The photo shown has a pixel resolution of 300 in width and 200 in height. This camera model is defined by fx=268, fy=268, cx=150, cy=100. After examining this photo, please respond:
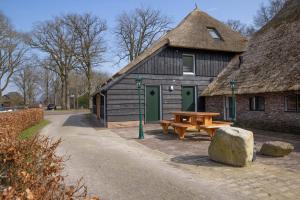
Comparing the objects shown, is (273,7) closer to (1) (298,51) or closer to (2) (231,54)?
(2) (231,54)

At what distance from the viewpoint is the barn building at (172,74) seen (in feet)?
54.8

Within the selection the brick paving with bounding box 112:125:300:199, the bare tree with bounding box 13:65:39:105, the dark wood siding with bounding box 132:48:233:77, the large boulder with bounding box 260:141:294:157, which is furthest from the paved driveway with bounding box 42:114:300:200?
the bare tree with bounding box 13:65:39:105

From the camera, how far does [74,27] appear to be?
40.4m

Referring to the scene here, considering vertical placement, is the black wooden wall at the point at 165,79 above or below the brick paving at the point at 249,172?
above

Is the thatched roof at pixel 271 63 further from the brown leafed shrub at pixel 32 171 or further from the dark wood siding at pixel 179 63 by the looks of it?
the brown leafed shrub at pixel 32 171

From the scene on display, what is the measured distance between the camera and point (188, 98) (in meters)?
18.7

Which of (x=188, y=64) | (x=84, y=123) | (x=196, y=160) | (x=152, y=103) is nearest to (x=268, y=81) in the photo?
(x=188, y=64)

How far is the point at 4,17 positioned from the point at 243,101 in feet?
115

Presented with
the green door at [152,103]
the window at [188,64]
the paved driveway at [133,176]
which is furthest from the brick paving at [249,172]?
the window at [188,64]

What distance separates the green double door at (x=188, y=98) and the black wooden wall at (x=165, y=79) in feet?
1.08

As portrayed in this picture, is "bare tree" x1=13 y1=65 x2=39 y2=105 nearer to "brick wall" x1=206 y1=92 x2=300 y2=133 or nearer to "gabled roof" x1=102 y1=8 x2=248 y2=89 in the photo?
"gabled roof" x1=102 y1=8 x2=248 y2=89

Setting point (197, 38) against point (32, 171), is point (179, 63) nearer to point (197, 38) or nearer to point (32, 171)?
point (197, 38)

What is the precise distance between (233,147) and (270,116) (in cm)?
772

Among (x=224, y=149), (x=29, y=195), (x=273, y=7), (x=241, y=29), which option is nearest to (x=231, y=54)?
(x=224, y=149)
